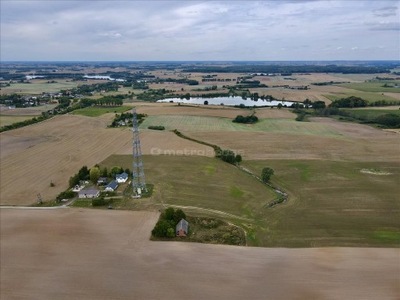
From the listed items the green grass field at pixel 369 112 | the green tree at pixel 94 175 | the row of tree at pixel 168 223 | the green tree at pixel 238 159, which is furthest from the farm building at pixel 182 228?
the green grass field at pixel 369 112

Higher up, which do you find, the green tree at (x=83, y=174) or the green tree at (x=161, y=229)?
the green tree at (x=83, y=174)

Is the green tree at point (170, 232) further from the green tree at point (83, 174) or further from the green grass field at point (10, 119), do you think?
the green grass field at point (10, 119)

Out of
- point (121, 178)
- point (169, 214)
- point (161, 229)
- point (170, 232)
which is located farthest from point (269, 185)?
point (161, 229)

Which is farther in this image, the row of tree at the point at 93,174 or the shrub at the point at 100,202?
the row of tree at the point at 93,174

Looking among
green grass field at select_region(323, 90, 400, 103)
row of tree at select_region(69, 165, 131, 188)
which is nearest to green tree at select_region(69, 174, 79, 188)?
row of tree at select_region(69, 165, 131, 188)

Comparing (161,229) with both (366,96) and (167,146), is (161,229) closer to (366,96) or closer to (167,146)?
(167,146)

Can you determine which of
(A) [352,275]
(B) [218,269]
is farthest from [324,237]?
(B) [218,269]

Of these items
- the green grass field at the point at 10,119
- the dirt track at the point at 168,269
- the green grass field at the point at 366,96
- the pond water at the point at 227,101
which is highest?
the green grass field at the point at 366,96
